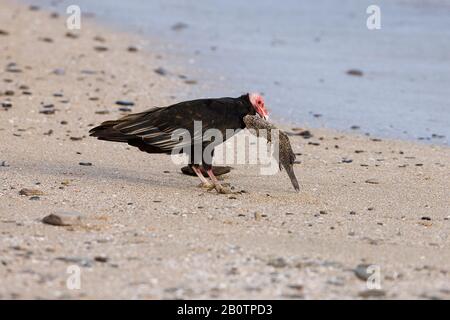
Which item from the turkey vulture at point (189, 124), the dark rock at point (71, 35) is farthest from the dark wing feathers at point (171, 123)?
the dark rock at point (71, 35)

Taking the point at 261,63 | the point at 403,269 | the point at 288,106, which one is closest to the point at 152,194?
the point at 403,269

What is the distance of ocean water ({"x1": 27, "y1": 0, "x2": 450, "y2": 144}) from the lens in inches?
470

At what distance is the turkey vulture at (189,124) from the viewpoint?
852cm

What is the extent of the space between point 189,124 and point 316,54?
6887 millimetres

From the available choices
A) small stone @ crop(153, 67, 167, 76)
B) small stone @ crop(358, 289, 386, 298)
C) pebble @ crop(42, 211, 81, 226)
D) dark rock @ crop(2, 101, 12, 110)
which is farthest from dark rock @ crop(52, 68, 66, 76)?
small stone @ crop(358, 289, 386, 298)

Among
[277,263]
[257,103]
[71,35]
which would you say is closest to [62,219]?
[277,263]

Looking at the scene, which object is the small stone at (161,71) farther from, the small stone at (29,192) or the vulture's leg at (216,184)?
the small stone at (29,192)

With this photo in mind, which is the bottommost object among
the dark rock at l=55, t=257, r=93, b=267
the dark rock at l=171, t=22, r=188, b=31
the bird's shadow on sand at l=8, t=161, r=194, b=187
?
the bird's shadow on sand at l=8, t=161, r=194, b=187

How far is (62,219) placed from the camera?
22.8 feet

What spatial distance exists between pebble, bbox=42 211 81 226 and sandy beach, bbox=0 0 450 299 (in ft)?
0.11

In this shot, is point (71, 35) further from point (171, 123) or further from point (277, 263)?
point (277, 263)

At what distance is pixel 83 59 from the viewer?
14844mm

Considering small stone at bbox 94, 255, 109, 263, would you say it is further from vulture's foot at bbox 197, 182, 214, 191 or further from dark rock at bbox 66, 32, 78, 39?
dark rock at bbox 66, 32, 78, 39
